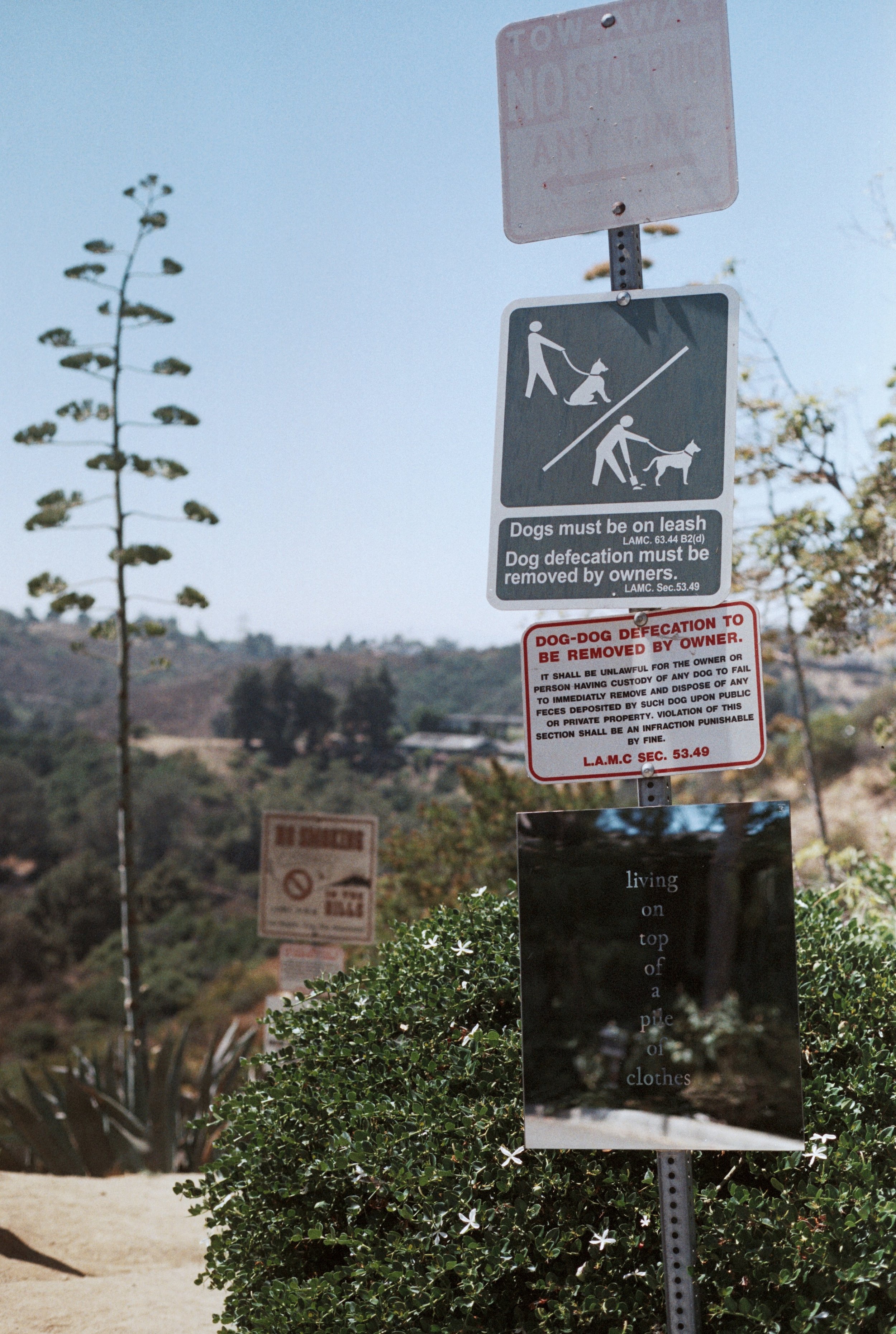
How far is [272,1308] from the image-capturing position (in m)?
2.19

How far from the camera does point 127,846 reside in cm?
870

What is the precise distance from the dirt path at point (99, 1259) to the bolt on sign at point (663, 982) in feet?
5.08

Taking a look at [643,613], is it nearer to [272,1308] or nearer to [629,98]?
[629,98]

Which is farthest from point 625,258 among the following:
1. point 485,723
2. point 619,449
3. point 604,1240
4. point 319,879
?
point 485,723

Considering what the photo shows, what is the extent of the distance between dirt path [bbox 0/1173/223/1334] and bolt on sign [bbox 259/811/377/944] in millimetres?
1593

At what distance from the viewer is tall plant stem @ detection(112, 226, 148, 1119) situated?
7.39 m

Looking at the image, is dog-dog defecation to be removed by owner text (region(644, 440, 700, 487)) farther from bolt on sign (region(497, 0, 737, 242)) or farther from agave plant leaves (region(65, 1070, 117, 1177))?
agave plant leaves (region(65, 1070, 117, 1177))

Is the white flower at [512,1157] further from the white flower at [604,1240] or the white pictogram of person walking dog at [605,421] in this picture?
the white pictogram of person walking dog at [605,421]

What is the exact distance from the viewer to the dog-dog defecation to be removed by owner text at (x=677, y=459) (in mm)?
2135

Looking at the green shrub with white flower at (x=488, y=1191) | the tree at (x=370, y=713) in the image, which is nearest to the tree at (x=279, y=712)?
the tree at (x=370, y=713)

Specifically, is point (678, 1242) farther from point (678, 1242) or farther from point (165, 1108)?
point (165, 1108)

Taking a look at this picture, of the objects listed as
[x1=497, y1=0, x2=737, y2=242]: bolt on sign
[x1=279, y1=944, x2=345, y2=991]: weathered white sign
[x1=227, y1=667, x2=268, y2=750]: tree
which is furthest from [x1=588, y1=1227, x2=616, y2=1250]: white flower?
[x1=227, y1=667, x2=268, y2=750]: tree

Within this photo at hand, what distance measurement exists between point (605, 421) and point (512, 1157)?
1403 mm

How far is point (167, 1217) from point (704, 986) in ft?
11.5
